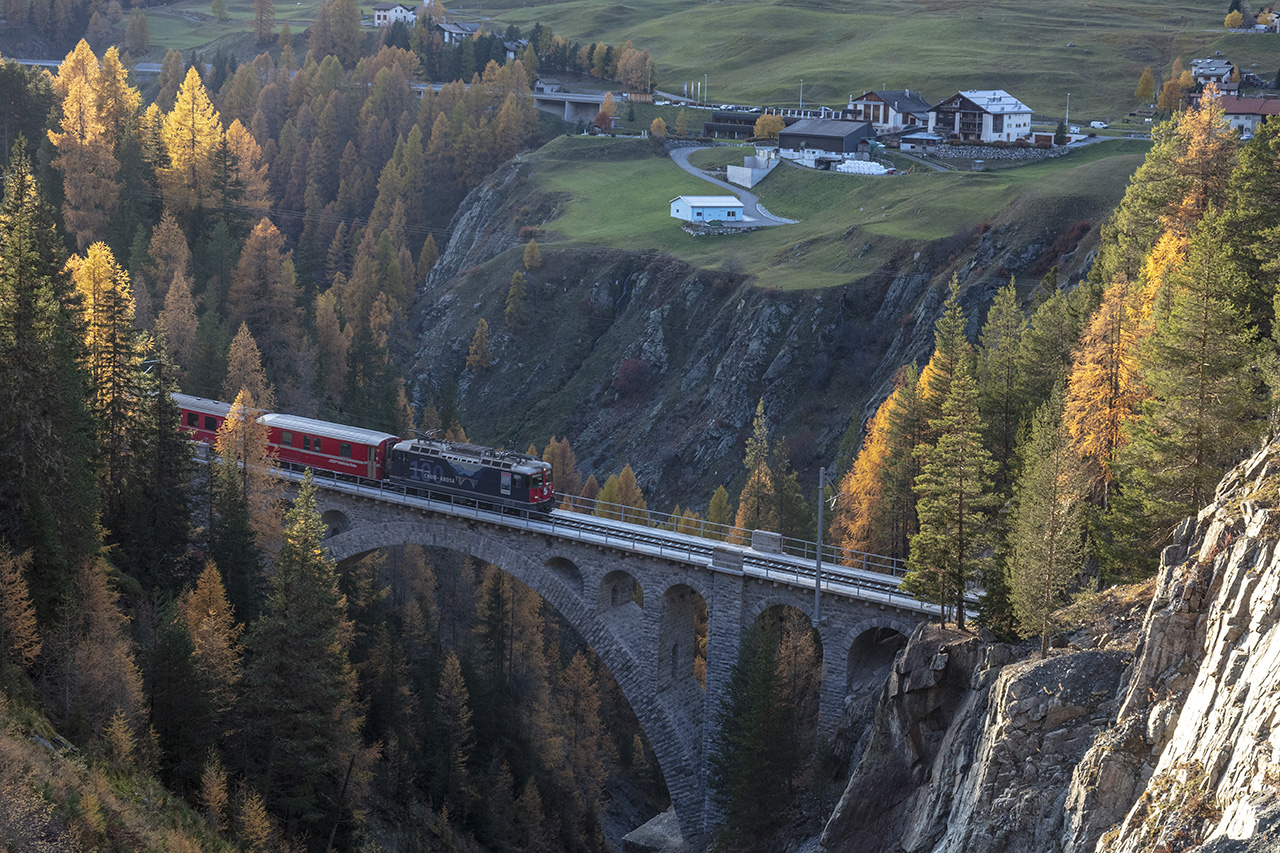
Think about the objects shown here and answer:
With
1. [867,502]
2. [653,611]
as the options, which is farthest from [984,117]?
[653,611]

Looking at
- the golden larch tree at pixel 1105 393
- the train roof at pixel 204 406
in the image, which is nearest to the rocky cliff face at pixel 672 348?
the golden larch tree at pixel 1105 393

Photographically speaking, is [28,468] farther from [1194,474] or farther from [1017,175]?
[1017,175]

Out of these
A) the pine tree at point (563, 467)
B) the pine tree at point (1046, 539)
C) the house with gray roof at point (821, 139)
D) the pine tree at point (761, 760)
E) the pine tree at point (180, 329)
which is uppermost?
the house with gray roof at point (821, 139)

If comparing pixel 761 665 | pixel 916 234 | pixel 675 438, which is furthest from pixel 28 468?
pixel 916 234

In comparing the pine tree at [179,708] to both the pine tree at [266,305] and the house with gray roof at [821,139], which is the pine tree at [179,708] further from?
the house with gray roof at [821,139]

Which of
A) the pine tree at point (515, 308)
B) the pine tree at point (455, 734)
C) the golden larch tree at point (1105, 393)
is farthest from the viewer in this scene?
the pine tree at point (515, 308)

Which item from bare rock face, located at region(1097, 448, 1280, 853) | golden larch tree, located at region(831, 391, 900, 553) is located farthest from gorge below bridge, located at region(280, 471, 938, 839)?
bare rock face, located at region(1097, 448, 1280, 853)
